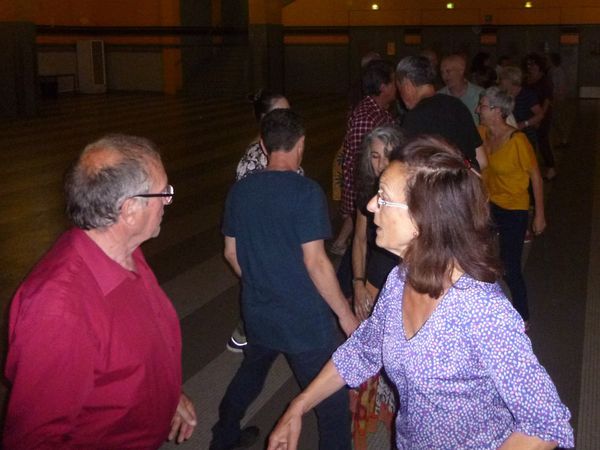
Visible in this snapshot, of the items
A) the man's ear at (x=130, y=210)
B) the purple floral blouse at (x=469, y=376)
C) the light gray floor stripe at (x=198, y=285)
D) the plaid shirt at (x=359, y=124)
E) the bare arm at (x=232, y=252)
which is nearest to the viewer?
the purple floral blouse at (x=469, y=376)

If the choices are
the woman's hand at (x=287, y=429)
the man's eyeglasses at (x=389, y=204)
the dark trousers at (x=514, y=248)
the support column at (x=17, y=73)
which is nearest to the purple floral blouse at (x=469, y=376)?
the man's eyeglasses at (x=389, y=204)

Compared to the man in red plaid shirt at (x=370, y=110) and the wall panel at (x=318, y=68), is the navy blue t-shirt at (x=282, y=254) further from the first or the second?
the wall panel at (x=318, y=68)

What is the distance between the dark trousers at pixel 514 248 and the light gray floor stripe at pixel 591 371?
1.76 feet

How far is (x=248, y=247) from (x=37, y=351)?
1676mm

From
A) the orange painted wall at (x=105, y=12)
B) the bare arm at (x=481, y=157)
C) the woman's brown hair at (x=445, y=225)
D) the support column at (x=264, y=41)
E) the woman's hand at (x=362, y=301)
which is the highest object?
the orange painted wall at (x=105, y=12)

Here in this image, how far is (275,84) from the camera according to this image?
27391 mm

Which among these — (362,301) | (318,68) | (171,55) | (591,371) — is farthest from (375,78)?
(318,68)

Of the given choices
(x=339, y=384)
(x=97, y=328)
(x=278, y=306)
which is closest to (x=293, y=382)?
(x=278, y=306)

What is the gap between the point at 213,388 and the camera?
5082mm

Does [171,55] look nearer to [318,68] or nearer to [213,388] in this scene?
[318,68]

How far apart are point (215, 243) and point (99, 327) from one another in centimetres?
636

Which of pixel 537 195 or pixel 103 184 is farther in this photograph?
pixel 537 195

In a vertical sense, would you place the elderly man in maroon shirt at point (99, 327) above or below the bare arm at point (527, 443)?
above

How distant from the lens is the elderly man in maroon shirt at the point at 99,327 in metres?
2.17
